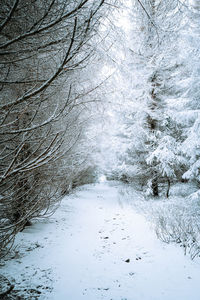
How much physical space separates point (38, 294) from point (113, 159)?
399 inches

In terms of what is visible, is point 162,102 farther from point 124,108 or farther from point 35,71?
point 35,71

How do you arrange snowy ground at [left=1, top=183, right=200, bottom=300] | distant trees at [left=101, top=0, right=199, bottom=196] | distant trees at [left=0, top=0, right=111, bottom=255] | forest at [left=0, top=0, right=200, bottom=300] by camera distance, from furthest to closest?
1. distant trees at [left=101, top=0, right=199, bottom=196]
2. snowy ground at [left=1, top=183, right=200, bottom=300]
3. forest at [left=0, top=0, right=200, bottom=300]
4. distant trees at [left=0, top=0, right=111, bottom=255]

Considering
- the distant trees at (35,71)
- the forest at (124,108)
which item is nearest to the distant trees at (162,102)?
the forest at (124,108)

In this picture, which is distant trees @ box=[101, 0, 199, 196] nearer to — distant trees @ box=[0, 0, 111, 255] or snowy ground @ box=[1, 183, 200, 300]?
snowy ground @ box=[1, 183, 200, 300]

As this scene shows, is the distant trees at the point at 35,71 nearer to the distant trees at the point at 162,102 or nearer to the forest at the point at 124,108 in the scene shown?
the forest at the point at 124,108

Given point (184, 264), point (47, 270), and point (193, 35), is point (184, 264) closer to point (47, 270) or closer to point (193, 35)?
point (47, 270)

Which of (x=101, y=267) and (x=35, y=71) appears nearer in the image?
(x=35, y=71)

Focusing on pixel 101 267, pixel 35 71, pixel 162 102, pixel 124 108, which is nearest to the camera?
pixel 35 71

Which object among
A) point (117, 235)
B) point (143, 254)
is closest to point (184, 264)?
point (143, 254)

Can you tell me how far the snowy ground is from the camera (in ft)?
9.09

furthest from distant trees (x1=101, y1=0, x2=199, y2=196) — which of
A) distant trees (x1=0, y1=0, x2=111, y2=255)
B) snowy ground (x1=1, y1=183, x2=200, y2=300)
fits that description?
distant trees (x1=0, y1=0, x2=111, y2=255)

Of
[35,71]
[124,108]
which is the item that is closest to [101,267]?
[35,71]

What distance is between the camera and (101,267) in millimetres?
3566

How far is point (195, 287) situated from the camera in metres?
2.74
